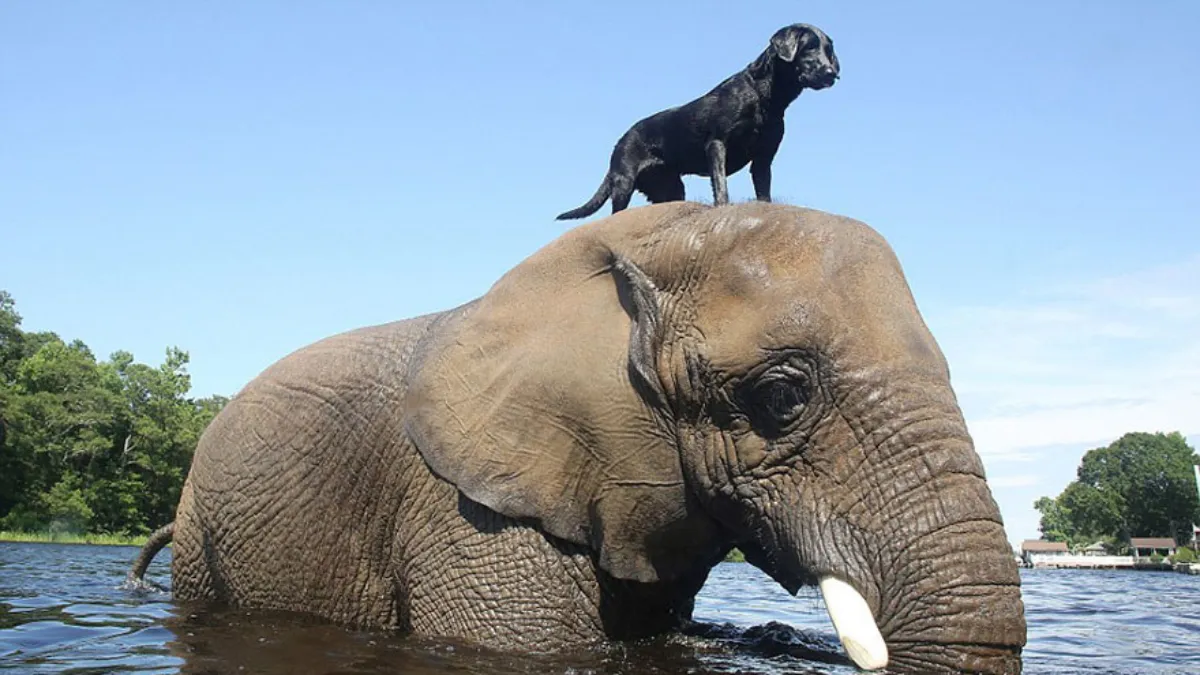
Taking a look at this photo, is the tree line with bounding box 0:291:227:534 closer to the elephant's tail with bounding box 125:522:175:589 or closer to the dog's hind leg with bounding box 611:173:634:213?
the elephant's tail with bounding box 125:522:175:589

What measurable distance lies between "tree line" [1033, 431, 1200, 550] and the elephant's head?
4130 inches

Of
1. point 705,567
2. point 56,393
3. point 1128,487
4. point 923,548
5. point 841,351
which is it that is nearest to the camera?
point 923,548

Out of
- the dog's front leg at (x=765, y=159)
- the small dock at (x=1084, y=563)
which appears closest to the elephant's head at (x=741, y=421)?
the dog's front leg at (x=765, y=159)

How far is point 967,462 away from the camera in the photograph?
399 cm

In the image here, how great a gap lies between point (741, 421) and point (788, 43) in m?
2.79

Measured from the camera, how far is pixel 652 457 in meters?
4.73

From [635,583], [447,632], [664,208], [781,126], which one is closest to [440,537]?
[447,632]

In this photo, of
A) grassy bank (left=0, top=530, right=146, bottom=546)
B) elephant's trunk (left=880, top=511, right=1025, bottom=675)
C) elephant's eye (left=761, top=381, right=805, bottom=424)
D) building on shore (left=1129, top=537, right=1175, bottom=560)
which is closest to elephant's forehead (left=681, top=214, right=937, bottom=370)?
elephant's eye (left=761, top=381, right=805, bottom=424)

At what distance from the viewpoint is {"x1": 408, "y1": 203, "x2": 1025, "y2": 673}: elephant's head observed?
388 cm

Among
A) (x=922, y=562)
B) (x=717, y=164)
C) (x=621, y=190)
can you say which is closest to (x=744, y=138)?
(x=717, y=164)

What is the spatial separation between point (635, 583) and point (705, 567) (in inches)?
19.0

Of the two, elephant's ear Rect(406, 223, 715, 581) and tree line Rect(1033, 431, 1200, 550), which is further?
tree line Rect(1033, 431, 1200, 550)

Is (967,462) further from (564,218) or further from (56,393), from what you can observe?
(56,393)

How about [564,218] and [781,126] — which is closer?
[781,126]
